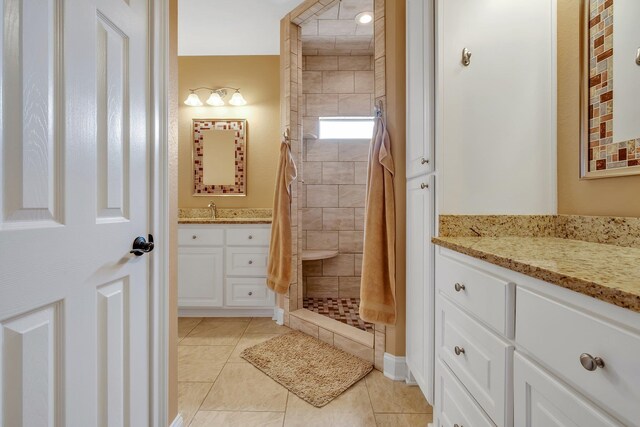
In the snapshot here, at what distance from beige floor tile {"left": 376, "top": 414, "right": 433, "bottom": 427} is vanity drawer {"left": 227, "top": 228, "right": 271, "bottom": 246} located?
65.2 inches

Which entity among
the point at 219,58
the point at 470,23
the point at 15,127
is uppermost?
the point at 219,58

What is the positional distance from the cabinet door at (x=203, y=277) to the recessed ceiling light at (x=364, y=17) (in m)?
2.51

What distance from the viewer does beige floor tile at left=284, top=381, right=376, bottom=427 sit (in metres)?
1.36

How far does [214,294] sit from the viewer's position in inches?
103

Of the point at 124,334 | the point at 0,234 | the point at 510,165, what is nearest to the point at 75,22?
the point at 0,234

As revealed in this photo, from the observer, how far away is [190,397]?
5.05ft

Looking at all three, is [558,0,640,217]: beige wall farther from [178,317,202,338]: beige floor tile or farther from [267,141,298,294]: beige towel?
[178,317,202,338]: beige floor tile

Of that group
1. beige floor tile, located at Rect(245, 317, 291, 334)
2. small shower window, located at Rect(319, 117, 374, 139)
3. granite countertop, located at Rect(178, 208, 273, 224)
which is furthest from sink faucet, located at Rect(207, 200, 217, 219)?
small shower window, located at Rect(319, 117, 374, 139)

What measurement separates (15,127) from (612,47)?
5.89ft

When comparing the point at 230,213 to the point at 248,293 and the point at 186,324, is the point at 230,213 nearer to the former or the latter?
the point at 248,293

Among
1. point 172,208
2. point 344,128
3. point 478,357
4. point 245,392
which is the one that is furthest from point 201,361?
point 344,128

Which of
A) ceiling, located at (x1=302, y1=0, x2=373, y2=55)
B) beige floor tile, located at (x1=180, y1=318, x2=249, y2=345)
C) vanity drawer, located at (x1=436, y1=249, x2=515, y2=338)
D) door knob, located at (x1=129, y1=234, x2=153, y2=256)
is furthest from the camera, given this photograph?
ceiling, located at (x1=302, y1=0, x2=373, y2=55)

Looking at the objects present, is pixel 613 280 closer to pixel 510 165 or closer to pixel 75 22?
pixel 510 165

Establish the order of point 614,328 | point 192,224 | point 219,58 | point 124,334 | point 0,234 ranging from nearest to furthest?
point 614,328 < point 0,234 < point 124,334 < point 192,224 < point 219,58
